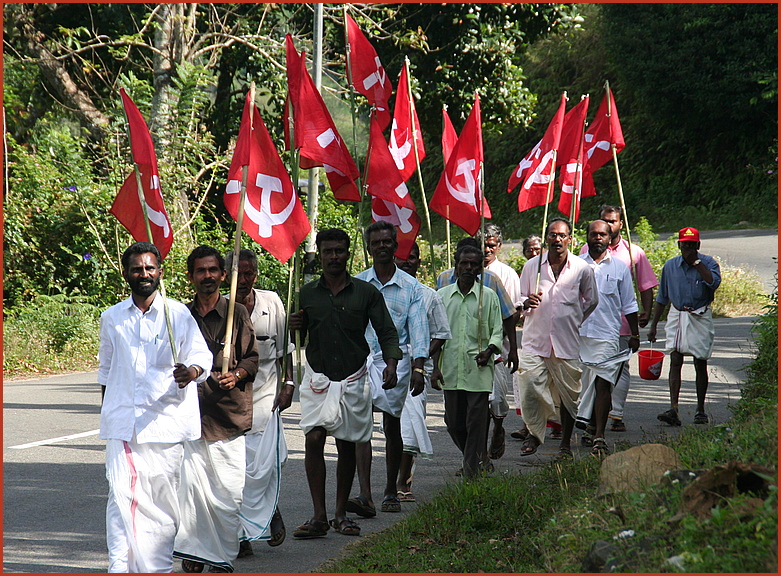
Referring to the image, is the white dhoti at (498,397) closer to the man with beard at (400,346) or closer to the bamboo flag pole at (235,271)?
the man with beard at (400,346)

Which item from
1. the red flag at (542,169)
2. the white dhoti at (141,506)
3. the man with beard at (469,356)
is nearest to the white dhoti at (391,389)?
the man with beard at (469,356)

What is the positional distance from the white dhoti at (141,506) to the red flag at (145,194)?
57.3 inches

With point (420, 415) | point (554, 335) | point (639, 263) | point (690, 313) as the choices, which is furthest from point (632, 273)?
point (420, 415)

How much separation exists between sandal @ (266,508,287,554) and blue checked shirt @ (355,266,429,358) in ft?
4.77

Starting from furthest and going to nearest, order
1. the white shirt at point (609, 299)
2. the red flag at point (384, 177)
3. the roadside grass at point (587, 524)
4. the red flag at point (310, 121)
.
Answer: the white shirt at point (609, 299), the red flag at point (384, 177), the red flag at point (310, 121), the roadside grass at point (587, 524)

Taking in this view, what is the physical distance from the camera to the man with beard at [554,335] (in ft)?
27.7

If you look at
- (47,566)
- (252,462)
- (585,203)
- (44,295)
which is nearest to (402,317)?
(252,462)

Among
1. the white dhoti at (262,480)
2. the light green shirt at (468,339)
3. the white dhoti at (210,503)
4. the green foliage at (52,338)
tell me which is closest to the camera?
the white dhoti at (210,503)

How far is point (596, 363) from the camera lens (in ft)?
28.7

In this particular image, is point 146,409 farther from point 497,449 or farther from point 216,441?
point 497,449

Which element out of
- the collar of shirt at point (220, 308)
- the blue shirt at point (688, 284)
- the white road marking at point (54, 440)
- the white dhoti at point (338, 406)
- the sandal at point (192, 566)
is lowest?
the sandal at point (192, 566)

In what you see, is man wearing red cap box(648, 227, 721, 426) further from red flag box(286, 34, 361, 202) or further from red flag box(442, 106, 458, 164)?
red flag box(286, 34, 361, 202)

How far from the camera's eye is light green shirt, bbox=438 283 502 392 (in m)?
7.20

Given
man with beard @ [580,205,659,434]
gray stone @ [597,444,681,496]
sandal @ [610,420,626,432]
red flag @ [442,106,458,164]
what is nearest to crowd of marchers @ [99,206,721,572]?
man with beard @ [580,205,659,434]
